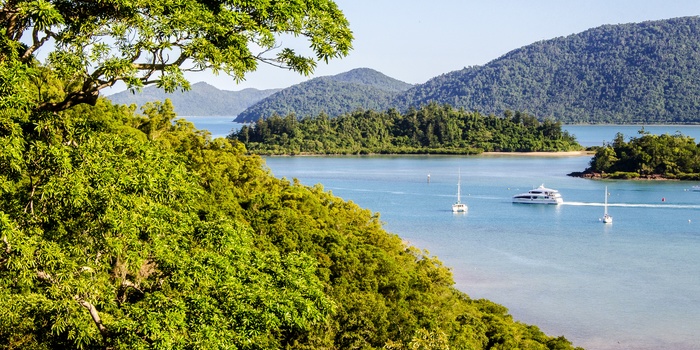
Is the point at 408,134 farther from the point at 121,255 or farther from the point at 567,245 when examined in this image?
the point at 121,255

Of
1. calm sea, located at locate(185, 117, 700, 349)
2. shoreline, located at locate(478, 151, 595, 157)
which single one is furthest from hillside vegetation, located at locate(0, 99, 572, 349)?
shoreline, located at locate(478, 151, 595, 157)

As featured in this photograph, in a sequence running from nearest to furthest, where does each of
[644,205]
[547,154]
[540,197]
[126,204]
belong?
[126,204] < [644,205] < [540,197] < [547,154]

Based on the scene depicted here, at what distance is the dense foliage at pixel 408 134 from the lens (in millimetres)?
115938

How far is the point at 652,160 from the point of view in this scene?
8075cm

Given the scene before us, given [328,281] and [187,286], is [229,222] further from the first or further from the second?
[328,281]

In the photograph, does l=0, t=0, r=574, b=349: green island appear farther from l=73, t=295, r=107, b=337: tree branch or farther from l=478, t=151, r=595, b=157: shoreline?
l=478, t=151, r=595, b=157: shoreline

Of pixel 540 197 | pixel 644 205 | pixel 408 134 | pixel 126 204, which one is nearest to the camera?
pixel 126 204

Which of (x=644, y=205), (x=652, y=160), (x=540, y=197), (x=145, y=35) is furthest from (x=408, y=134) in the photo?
(x=145, y=35)

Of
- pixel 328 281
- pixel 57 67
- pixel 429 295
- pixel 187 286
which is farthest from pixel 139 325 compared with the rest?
pixel 429 295

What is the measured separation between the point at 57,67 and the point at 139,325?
201 cm

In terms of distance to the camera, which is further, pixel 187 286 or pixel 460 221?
pixel 460 221

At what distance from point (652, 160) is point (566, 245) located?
146 ft

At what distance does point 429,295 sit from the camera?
641 inches

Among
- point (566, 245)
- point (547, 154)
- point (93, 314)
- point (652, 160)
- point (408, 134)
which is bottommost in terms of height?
point (566, 245)
